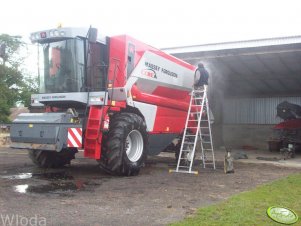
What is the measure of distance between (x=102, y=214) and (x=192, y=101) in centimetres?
759

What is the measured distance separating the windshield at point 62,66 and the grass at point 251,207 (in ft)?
15.5

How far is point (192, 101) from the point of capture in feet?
42.2

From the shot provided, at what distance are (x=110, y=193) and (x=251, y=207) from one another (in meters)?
2.59

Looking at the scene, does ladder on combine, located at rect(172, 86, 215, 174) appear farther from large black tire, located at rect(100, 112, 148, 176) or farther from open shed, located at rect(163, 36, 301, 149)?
open shed, located at rect(163, 36, 301, 149)

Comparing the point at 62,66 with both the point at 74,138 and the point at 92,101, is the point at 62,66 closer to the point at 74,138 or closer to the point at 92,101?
the point at 92,101

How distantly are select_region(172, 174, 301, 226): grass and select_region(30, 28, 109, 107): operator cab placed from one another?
419 centimetres

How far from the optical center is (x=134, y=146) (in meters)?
10.4

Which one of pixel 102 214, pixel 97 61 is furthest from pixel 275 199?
pixel 97 61

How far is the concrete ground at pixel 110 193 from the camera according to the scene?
18.6ft

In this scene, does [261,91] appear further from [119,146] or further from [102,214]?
[102,214]

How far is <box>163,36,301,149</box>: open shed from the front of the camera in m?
15.9

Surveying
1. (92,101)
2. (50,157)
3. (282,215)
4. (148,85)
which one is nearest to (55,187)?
(92,101)

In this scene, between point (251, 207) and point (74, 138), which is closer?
point (251, 207)
